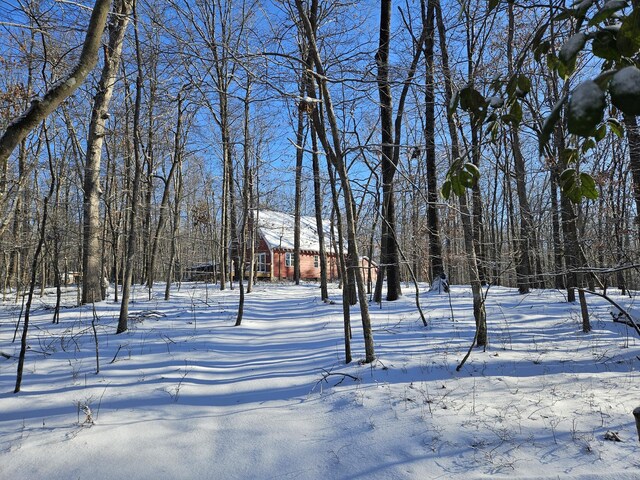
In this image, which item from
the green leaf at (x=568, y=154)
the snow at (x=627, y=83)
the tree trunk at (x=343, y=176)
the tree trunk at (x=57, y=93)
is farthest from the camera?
the tree trunk at (x=343, y=176)

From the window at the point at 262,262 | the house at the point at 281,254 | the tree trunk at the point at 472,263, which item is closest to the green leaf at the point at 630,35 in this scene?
the tree trunk at the point at 472,263

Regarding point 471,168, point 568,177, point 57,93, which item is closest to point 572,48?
point 471,168

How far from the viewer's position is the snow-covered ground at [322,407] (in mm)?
3004

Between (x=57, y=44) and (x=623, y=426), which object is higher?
(x=57, y=44)

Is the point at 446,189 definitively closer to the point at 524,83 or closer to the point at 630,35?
the point at 524,83

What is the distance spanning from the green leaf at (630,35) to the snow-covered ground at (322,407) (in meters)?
2.81

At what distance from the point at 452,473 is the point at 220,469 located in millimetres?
1802

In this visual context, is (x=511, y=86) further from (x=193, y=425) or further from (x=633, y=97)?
(x=193, y=425)

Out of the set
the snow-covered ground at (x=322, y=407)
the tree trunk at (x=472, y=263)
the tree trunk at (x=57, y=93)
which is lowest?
the snow-covered ground at (x=322, y=407)

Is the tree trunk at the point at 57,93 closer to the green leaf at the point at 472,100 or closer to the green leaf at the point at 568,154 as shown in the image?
the green leaf at the point at 472,100

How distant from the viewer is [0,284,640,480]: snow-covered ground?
3.00 m

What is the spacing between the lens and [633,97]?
646 millimetres

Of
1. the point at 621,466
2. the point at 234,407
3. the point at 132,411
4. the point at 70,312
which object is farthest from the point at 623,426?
the point at 70,312

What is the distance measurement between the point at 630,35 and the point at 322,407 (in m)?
3.93
